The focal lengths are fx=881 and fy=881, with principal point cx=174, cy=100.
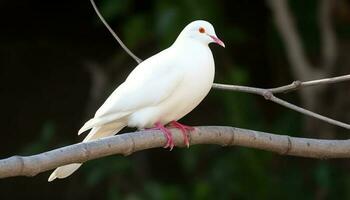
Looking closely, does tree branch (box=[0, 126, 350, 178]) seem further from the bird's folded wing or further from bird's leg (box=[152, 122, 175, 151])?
the bird's folded wing

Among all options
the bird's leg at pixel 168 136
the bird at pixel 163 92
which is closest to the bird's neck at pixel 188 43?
the bird at pixel 163 92

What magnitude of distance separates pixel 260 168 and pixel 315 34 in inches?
49.1

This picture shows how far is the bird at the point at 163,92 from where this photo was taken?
3.36 meters

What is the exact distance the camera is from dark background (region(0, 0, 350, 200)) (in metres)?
6.07

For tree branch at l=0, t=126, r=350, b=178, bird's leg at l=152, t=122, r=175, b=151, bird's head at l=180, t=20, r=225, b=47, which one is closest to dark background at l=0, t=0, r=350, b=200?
bird's head at l=180, t=20, r=225, b=47

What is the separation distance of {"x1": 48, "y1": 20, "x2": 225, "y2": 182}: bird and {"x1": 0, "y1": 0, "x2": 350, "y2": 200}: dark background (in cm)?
215

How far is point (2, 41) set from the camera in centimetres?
697

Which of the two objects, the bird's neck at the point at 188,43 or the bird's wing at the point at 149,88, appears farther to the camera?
the bird's neck at the point at 188,43

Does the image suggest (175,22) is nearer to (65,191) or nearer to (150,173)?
(150,173)

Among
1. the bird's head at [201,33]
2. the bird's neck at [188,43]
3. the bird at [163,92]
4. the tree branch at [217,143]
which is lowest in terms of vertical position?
the tree branch at [217,143]

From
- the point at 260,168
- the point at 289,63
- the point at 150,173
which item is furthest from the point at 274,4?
the point at 150,173

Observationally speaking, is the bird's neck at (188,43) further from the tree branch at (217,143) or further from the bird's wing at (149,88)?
the tree branch at (217,143)

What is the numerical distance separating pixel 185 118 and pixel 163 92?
3.32 metres

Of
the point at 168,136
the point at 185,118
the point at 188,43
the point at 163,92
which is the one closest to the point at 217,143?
the point at 168,136
